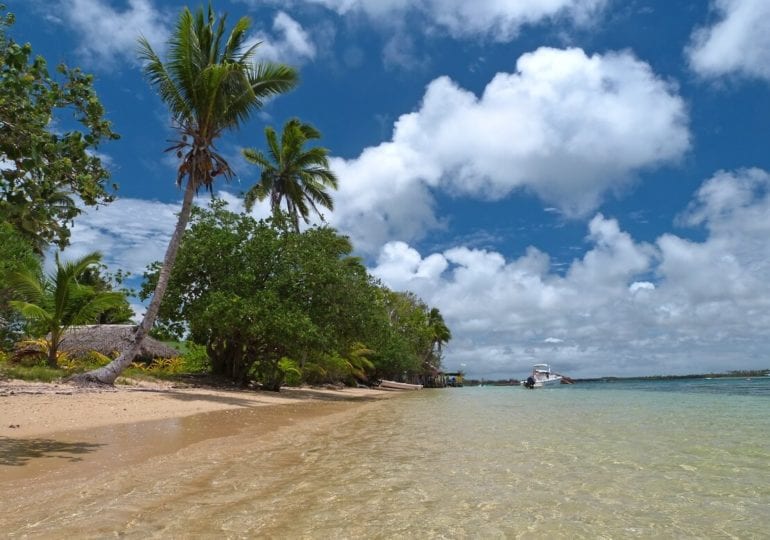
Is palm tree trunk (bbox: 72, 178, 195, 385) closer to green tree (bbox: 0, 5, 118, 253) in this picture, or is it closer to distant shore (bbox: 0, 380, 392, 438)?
distant shore (bbox: 0, 380, 392, 438)

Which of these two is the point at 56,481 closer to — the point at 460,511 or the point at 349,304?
the point at 460,511

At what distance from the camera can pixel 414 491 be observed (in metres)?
4.80

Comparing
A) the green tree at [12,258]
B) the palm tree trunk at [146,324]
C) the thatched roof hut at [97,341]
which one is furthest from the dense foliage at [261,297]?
the thatched roof hut at [97,341]

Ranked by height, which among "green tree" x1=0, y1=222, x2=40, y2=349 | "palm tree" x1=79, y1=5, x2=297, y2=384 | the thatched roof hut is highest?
"palm tree" x1=79, y1=5, x2=297, y2=384

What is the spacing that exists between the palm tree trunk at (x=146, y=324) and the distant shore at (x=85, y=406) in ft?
2.24

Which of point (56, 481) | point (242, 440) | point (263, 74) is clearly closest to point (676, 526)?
point (56, 481)

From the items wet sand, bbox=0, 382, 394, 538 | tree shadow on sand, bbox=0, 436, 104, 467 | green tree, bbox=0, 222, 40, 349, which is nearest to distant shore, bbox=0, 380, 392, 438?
wet sand, bbox=0, 382, 394, 538

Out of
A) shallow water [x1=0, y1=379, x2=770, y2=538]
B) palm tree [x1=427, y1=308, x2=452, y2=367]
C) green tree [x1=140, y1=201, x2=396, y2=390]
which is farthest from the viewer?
palm tree [x1=427, y1=308, x2=452, y2=367]

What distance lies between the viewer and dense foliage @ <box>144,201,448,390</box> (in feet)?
56.3

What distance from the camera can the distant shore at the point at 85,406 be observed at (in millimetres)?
7965

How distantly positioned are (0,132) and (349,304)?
1503cm

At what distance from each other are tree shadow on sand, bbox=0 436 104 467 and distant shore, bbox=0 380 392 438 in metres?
0.55

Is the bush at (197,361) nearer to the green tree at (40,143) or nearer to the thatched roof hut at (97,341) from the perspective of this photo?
the thatched roof hut at (97,341)

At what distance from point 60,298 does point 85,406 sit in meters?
7.08
